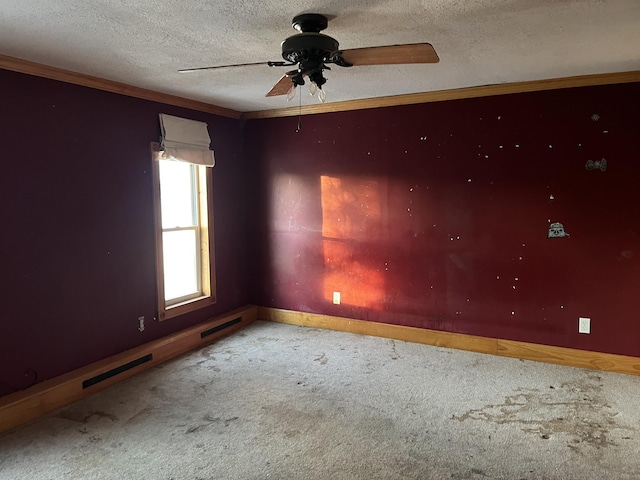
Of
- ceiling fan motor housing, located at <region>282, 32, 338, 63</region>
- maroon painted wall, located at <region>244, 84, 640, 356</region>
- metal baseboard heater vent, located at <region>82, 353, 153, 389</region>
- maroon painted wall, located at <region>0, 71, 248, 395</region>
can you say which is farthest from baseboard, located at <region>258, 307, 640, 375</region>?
ceiling fan motor housing, located at <region>282, 32, 338, 63</region>

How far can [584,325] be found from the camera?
364 centimetres

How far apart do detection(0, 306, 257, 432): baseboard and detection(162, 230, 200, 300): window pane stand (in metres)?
0.39

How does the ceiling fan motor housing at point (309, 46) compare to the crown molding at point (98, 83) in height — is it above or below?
below

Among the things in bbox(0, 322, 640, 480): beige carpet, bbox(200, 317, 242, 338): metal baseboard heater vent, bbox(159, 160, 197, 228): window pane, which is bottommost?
bbox(0, 322, 640, 480): beige carpet

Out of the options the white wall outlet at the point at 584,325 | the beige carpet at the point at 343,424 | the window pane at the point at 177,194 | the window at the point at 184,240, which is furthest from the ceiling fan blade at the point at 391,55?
the white wall outlet at the point at 584,325

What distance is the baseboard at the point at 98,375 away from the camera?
2.84 m

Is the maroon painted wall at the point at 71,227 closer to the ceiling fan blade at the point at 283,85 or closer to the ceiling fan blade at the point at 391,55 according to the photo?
the ceiling fan blade at the point at 283,85

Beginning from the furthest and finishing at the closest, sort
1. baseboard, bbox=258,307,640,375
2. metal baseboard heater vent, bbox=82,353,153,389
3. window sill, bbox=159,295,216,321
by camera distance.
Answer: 1. window sill, bbox=159,295,216,321
2. baseboard, bbox=258,307,640,375
3. metal baseboard heater vent, bbox=82,353,153,389

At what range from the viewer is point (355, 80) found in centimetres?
351

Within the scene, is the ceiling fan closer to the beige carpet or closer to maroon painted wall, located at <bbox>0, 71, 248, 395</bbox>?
maroon painted wall, located at <bbox>0, 71, 248, 395</bbox>

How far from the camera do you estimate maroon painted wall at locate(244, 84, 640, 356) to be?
3516 mm

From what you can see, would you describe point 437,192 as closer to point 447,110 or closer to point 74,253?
point 447,110

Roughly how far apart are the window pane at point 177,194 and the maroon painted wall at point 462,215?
780 millimetres

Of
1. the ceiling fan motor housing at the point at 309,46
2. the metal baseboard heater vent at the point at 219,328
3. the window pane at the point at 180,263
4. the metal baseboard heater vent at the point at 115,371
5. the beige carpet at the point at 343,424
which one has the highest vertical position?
the ceiling fan motor housing at the point at 309,46
